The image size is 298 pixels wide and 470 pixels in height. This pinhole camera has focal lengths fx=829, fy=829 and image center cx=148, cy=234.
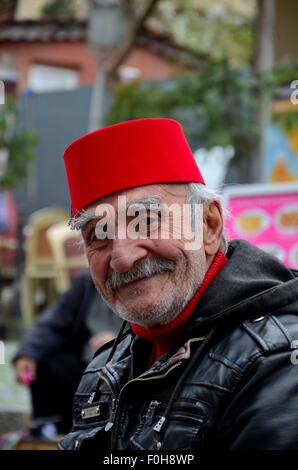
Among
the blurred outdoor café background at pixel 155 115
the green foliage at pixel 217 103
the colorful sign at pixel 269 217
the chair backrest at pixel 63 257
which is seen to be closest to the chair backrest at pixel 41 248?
the blurred outdoor café background at pixel 155 115

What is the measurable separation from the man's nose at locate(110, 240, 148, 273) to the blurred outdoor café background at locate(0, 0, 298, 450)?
238cm

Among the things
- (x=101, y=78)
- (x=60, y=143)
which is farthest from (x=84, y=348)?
(x=60, y=143)

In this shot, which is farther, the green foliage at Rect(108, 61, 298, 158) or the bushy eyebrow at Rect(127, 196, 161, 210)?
the green foliage at Rect(108, 61, 298, 158)

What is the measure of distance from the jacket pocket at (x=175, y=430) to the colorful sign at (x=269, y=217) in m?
3.15

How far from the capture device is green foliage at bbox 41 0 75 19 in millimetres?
16234

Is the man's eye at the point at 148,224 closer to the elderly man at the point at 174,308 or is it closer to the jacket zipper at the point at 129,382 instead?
the elderly man at the point at 174,308

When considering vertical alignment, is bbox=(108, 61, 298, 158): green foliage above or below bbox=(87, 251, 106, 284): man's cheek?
below

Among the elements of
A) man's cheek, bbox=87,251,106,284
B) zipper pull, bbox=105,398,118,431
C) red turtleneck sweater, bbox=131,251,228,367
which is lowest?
zipper pull, bbox=105,398,118,431

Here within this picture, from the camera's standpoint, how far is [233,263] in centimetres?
206

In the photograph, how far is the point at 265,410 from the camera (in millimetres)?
1728

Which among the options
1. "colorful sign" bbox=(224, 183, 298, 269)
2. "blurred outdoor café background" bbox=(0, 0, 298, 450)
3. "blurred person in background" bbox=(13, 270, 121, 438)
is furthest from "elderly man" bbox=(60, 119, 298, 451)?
"blurred person in background" bbox=(13, 270, 121, 438)

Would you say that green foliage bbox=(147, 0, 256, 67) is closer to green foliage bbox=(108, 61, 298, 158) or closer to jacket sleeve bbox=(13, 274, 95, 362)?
green foliage bbox=(108, 61, 298, 158)

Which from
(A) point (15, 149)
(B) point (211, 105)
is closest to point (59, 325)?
(B) point (211, 105)

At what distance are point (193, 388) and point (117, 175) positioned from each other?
1.85 feet
